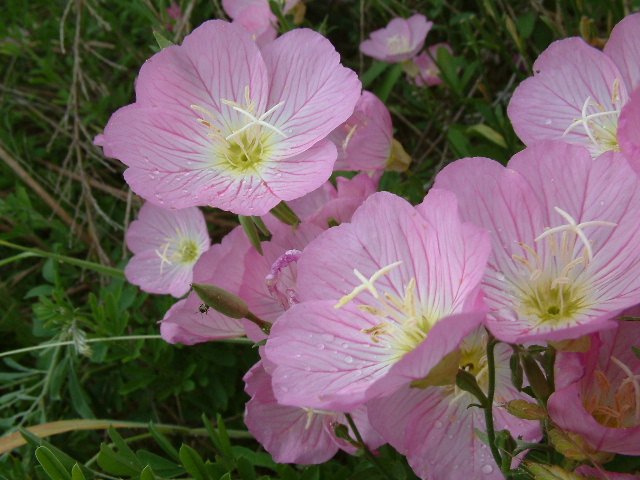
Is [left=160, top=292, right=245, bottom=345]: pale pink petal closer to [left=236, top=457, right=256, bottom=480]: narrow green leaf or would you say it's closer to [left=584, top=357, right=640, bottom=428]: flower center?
[left=236, top=457, right=256, bottom=480]: narrow green leaf

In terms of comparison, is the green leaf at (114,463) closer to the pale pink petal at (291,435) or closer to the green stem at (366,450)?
the pale pink petal at (291,435)

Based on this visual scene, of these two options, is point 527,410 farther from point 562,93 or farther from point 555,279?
point 562,93

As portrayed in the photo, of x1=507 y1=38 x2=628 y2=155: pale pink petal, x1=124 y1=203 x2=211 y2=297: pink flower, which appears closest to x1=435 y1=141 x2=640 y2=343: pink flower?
x1=507 y1=38 x2=628 y2=155: pale pink petal

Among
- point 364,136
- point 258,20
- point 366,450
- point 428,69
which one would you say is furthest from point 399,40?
point 366,450

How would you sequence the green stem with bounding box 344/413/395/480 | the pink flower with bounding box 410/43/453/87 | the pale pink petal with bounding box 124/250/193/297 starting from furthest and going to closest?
the pink flower with bounding box 410/43/453/87, the pale pink petal with bounding box 124/250/193/297, the green stem with bounding box 344/413/395/480

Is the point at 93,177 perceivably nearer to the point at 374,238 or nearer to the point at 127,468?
the point at 127,468

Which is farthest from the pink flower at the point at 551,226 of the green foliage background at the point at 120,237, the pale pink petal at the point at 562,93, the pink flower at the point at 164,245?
the pink flower at the point at 164,245
